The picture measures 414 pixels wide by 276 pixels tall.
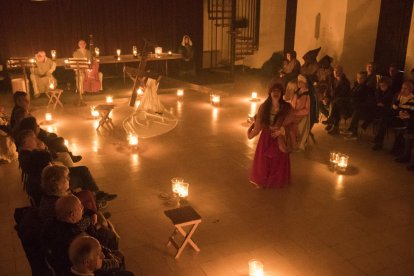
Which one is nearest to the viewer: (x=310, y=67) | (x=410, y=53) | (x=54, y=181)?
(x=54, y=181)

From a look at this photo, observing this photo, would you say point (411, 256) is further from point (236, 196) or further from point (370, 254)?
point (236, 196)

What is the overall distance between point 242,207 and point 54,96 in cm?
641

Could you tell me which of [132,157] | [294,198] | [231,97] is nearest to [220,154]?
[132,157]

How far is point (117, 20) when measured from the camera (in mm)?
14195

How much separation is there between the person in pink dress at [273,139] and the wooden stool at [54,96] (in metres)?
5.80

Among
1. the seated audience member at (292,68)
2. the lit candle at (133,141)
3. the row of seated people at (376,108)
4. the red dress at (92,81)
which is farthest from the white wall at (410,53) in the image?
the red dress at (92,81)

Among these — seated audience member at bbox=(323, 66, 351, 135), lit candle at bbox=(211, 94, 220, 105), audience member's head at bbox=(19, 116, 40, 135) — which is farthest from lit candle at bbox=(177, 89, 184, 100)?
audience member's head at bbox=(19, 116, 40, 135)

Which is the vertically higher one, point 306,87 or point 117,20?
point 117,20

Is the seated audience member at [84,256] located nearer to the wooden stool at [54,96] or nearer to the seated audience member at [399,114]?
the seated audience member at [399,114]

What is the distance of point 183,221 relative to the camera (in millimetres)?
4430

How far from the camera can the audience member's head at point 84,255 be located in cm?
300

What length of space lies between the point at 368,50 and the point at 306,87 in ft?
13.8

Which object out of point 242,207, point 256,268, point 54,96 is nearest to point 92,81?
point 54,96

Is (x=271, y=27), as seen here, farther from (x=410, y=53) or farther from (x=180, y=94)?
(x=410, y=53)
